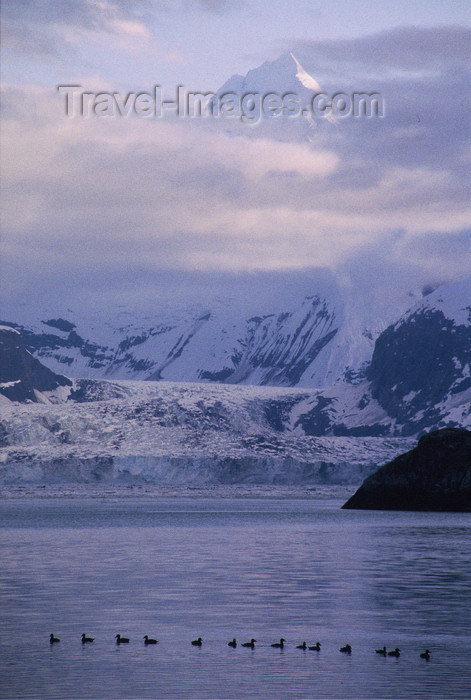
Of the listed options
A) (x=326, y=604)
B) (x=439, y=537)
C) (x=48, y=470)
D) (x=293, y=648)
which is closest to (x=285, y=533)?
(x=439, y=537)

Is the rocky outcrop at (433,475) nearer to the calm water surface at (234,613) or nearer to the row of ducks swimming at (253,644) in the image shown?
the calm water surface at (234,613)

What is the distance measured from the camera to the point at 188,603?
96.1 ft

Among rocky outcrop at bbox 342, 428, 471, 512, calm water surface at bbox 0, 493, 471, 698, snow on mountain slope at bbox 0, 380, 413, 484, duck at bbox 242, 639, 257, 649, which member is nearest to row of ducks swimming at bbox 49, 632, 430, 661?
duck at bbox 242, 639, 257, 649

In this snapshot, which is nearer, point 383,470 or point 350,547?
point 350,547

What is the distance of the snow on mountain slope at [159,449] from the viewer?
5359 inches

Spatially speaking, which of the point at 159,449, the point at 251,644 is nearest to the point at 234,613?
the point at 251,644

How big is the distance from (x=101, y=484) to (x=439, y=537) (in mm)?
95441

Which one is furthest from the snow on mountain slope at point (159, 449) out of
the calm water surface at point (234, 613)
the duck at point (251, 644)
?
the duck at point (251, 644)

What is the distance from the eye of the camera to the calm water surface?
19.3m

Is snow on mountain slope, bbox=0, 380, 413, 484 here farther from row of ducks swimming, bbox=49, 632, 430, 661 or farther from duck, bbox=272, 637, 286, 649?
duck, bbox=272, 637, 286, 649

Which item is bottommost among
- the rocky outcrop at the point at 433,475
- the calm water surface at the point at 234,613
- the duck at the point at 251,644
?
the calm water surface at the point at 234,613

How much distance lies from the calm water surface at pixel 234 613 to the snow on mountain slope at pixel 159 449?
265 feet

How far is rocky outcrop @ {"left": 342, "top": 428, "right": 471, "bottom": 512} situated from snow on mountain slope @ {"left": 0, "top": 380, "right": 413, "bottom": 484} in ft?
174

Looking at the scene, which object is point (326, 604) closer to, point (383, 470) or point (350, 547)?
point (350, 547)
